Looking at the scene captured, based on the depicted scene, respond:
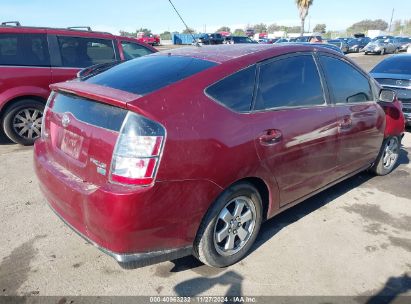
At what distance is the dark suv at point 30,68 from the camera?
19.4 ft

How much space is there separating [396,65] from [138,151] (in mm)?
8032

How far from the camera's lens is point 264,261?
3.12 m

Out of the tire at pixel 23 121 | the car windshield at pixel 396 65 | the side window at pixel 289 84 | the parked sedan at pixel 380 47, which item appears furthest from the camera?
the parked sedan at pixel 380 47

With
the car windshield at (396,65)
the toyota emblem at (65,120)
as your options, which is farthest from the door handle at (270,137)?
the car windshield at (396,65)

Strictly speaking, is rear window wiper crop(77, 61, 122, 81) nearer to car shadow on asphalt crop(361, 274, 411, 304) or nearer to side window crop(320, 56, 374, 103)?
side window crop(320, 56, 374, 103)

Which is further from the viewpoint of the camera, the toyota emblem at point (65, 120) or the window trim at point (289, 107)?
the window trim at point (289, 107)

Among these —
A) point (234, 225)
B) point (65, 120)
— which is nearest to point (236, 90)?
point (234, 225)

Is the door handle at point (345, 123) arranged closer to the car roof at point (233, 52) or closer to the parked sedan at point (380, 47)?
the car roof at point (233, 52)

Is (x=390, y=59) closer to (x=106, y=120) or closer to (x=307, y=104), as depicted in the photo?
(x=307, y=104)

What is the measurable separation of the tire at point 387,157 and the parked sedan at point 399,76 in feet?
8.67

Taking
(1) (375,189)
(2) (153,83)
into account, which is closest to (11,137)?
(2) (153,83)

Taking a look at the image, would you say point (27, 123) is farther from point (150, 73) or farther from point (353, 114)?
point (353, 114)

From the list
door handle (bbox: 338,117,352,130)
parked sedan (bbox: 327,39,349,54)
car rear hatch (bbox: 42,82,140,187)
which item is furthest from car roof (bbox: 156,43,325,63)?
parked sedan (bbox: 327,39,349,54)

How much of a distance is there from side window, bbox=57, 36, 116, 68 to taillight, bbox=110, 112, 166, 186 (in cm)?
476
